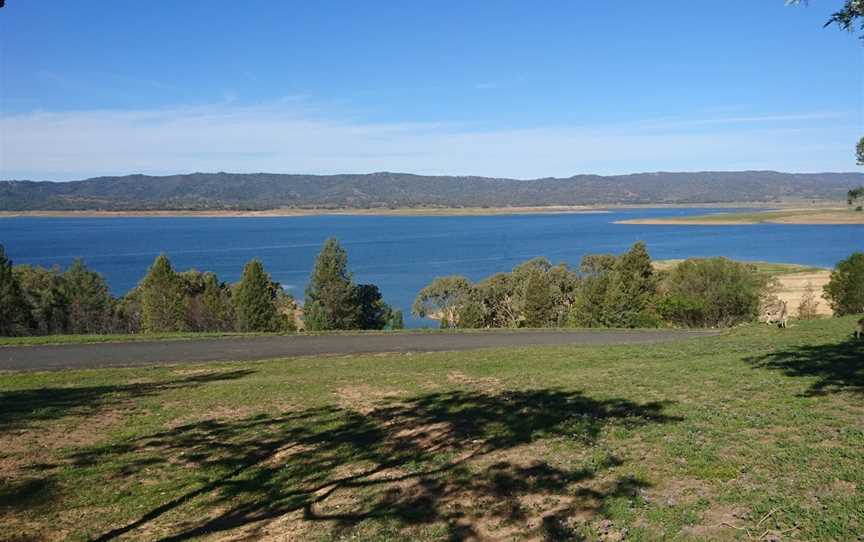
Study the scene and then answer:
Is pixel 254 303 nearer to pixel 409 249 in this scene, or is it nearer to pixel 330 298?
pixel 330 298

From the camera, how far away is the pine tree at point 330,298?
39.3 m

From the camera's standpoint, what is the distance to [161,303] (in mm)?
39219

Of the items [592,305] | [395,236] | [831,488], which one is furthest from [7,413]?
[395,236]

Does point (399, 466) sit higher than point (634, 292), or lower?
higher

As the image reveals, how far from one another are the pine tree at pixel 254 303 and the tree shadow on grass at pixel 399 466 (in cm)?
2875

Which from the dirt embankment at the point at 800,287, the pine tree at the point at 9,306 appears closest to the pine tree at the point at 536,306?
the dirt embankment at the point at 800,287

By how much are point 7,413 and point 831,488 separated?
11870 millimetres

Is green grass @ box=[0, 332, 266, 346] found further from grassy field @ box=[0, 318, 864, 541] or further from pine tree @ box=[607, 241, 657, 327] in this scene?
pine tree @ box=[607, 241, 657, 327]

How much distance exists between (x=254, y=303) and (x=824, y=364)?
31904 millimetres

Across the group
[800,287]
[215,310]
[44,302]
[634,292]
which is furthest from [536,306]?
[800,287]

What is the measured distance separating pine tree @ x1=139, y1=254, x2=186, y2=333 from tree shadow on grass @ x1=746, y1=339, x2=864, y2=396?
34049 mm

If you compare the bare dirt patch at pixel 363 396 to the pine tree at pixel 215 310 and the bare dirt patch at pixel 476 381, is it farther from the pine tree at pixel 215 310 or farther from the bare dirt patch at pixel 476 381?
the pine tree at pixel 215 310

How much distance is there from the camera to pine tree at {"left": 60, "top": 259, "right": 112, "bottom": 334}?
46.7m

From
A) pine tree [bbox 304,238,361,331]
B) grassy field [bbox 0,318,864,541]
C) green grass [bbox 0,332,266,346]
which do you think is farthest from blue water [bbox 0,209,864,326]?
grassy field [bbox 0,318,864,541]
